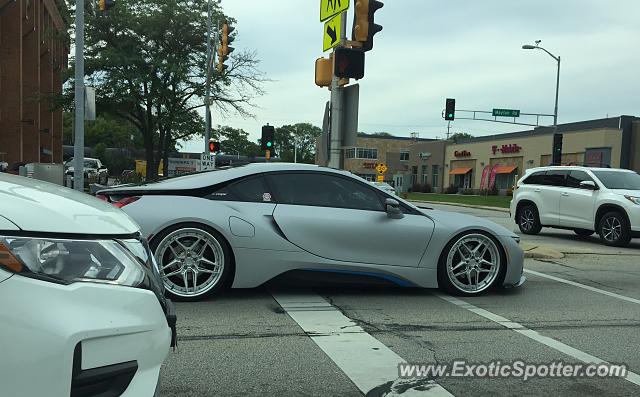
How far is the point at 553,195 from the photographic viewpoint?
13000 millimetres

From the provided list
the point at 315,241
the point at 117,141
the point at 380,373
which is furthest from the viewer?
the point at 117,141

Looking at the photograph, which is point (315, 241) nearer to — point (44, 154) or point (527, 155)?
point (44, 154)

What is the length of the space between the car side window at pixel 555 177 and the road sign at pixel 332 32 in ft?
22.0

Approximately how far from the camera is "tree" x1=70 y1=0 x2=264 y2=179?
27047mm

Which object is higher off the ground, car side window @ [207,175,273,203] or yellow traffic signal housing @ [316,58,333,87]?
yellow traffic signal housing @ [316,58,333,87]

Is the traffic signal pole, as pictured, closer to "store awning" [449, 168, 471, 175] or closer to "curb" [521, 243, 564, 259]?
"curb" [521, 243, 564, 259]

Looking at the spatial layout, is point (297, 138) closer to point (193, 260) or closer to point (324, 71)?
point (324, 71)

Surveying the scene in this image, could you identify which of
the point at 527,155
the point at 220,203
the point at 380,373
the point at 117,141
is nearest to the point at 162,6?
the point at 220,203

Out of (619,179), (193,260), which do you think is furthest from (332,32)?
(619,179)

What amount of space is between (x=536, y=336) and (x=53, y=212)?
412cm

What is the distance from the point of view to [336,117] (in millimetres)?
9336

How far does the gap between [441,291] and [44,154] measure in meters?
45.7

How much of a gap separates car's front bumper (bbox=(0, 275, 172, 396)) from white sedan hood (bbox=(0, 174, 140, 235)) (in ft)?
0.75

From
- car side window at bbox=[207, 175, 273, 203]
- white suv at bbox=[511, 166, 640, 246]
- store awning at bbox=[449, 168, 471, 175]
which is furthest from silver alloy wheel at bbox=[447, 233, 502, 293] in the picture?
store awning at bbox=[449, 168, 471, 175]
